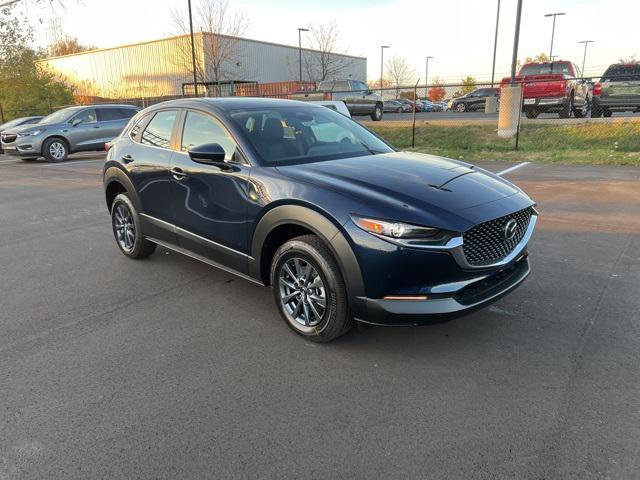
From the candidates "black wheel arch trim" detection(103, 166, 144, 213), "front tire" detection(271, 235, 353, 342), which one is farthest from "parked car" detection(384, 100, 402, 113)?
"front tire" detection(271, 235, 353, 342)

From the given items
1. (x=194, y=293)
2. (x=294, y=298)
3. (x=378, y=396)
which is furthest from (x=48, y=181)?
(x=378, y=396)

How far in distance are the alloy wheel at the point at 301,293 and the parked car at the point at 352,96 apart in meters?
19.7

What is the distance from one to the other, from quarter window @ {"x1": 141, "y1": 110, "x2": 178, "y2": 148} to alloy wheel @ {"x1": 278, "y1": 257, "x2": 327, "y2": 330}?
76.7 inches

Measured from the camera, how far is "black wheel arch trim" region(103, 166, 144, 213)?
5.08 meters

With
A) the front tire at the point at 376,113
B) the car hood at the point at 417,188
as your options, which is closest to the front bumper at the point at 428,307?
the car hood at the point at 417,188

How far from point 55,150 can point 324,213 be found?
15250 mm

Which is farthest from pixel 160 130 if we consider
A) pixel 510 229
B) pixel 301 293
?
pixel 510 229

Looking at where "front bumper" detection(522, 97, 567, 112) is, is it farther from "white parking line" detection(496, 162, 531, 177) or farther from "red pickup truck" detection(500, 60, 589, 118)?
"white parking line" detection(496, 162, 531, 177)

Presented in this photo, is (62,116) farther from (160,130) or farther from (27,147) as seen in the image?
(160,130)

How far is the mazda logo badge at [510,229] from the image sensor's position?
10.9ft

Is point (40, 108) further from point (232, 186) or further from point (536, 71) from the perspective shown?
point (232, 186)

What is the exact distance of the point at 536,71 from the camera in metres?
→ 17.8

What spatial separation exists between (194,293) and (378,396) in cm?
224

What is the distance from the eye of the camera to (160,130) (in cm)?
487
